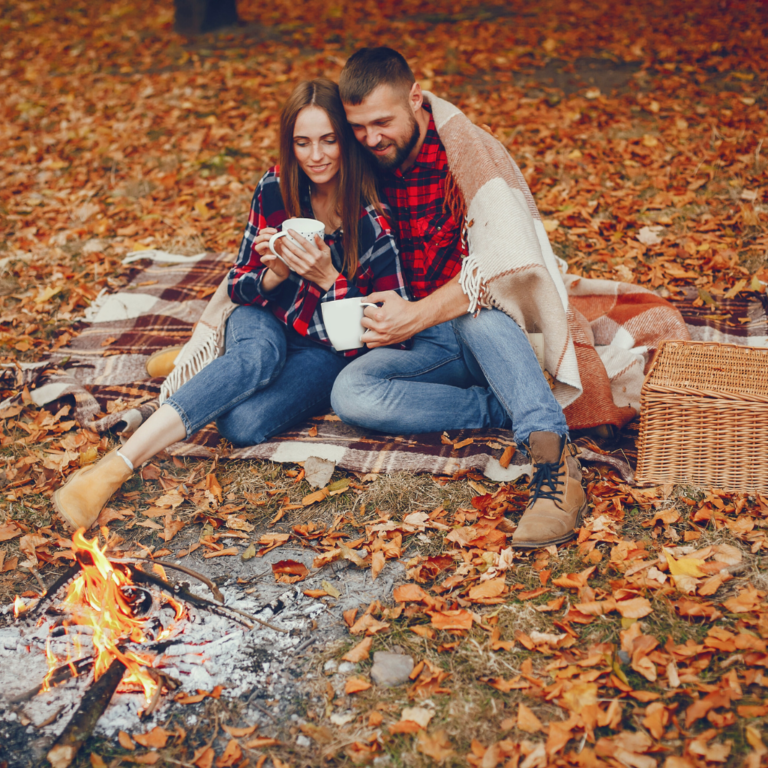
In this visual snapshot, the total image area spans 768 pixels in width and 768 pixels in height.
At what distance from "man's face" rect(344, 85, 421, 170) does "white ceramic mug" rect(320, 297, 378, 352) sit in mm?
689

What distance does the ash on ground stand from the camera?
81.0 inches

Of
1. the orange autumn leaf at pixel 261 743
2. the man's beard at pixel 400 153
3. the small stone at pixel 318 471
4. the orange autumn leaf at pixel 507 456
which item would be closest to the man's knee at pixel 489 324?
the orange autumn leaf at pixel 507 456

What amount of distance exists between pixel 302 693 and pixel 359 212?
1.99m

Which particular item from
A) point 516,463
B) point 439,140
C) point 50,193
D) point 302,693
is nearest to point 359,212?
point 439,140

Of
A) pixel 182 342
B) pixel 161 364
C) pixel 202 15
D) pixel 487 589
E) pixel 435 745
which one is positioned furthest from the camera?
pixel 202 15

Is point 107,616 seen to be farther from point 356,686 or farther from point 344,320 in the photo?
point 344,320

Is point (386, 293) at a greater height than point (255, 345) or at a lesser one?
greater

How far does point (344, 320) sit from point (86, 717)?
171 centimetres

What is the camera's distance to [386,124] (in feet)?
9.73

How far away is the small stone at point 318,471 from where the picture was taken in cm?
307

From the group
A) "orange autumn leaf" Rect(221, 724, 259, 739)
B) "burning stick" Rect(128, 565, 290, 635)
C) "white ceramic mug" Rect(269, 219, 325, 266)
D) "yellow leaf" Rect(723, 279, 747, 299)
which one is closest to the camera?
"orange autumn leaf" Rect(221, 724, 259, 739)

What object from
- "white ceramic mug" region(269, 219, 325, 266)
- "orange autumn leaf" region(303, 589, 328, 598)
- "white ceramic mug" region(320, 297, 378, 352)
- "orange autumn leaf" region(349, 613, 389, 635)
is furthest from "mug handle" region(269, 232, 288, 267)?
"orange autumn leaf" region(349, 613, 389, 635)

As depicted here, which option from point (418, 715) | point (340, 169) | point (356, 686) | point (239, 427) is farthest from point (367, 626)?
point (340, 169)

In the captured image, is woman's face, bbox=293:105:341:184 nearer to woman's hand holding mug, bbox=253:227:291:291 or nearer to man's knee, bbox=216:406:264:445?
woman's hand holding mug, bbox=253:227:291:291
